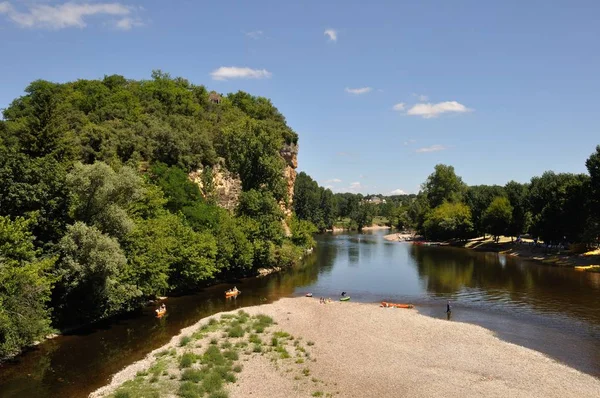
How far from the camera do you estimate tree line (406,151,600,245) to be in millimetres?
75188

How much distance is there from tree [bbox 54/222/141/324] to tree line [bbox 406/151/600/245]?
72.3 metres

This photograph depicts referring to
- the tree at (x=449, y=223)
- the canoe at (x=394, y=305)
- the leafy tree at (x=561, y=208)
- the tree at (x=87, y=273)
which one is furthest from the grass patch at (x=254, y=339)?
the tree at (x=449, y=223)

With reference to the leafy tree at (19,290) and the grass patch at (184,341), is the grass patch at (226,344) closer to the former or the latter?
the grass patch at (184,341)

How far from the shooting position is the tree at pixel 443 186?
14462 cm

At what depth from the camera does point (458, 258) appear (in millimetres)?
87750

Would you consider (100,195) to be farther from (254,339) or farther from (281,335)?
(281,335)

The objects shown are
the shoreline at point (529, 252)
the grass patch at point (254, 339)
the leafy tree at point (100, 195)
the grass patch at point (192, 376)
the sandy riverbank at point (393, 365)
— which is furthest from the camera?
the shoreline at point (529, 252)

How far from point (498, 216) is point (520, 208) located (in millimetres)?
5001

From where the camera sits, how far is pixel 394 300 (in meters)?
49.2

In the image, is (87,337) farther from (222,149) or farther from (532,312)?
(222,149)

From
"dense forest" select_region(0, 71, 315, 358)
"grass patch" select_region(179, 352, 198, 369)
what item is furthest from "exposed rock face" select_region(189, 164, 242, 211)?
"grass patch" select_region(179, 352, 198, 369)

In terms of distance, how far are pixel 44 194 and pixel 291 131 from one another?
67.8 m

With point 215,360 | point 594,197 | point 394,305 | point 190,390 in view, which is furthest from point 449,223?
point 190,390

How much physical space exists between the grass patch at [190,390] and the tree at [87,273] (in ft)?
42.6
